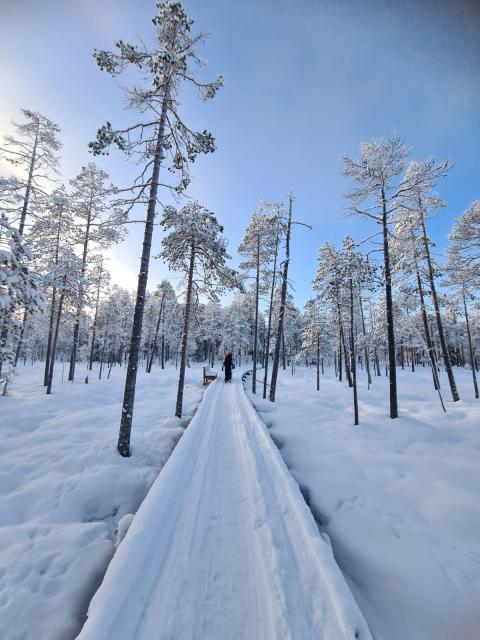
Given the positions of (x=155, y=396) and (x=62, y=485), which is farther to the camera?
(x=155, y=396)

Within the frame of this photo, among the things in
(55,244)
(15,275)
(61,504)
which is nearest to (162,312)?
(55,244)

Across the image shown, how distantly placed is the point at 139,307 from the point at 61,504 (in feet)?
14.5

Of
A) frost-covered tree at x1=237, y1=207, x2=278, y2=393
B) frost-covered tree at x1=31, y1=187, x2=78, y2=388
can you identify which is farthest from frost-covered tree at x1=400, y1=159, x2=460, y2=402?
frost-covered tree at x1=31, y1=187, x2=78, y2=388

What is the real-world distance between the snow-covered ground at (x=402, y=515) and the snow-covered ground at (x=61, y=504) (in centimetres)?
328

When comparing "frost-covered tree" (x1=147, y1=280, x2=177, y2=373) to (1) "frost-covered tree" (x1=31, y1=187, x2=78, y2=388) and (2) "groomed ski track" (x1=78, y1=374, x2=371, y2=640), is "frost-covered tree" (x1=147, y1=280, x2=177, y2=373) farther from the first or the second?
(2) "groomed ski track" (x1=78, y1=374, x2=371, y2=640)

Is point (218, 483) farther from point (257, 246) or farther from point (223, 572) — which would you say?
point (257, 246)

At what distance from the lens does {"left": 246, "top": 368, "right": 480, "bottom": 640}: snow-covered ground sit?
2.82 metres

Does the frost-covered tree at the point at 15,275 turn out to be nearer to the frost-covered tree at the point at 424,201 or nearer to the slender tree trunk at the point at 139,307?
the slender tree trunk at the point at 139,307

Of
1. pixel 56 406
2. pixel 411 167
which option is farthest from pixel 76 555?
pixel 411 167

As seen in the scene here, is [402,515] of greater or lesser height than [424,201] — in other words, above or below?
below

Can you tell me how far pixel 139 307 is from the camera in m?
6.94

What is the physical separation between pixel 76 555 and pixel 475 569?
521 cm

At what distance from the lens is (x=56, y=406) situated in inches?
448

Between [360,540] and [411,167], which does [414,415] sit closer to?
[360,540]
